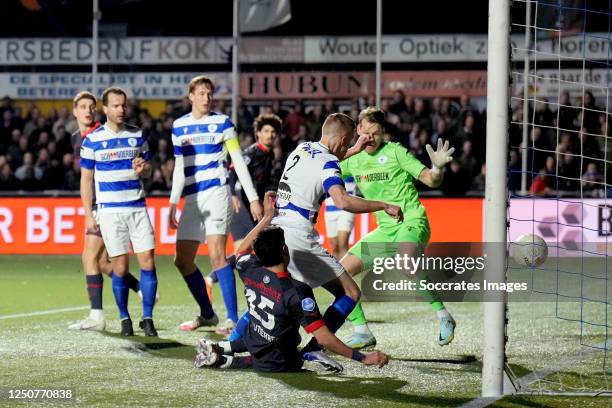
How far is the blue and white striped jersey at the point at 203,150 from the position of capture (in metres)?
9.94

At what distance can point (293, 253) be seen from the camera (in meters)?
7.73

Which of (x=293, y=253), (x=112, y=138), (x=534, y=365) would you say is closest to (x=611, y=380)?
(x=534, y=365)

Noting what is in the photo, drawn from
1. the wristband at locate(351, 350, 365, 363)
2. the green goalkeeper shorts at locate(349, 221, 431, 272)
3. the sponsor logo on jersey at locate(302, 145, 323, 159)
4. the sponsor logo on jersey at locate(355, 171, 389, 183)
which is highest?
the sponsor logo on jersey at locate(302, 145, 323, 159)

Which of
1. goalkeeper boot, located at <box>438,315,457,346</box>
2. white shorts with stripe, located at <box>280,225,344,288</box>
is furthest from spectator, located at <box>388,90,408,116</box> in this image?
white shorts with stripe, located at <box>280,225,344,288</box>

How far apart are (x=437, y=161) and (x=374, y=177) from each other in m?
1.11

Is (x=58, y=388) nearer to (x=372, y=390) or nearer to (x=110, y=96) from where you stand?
(x=372, y=390)

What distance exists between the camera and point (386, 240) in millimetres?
9289

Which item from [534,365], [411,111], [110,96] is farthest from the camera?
[411,111]

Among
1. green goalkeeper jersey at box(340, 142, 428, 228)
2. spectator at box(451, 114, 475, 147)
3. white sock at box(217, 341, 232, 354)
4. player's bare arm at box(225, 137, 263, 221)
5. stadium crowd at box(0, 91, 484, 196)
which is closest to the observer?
white sock at box(217, 341, 232, 354)

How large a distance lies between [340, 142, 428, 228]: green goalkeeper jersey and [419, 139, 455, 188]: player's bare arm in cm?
46

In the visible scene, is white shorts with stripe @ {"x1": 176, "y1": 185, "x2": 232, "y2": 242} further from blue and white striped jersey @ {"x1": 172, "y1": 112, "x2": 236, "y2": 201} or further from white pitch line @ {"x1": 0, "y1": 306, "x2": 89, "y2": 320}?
white pitch line @ {"x1": 0, "y1": 306, "x2": 89, "y2": 320}

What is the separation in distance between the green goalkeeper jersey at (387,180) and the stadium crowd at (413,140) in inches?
353

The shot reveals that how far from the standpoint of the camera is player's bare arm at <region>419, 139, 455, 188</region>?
8.35m

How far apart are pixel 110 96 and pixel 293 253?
270 cm
